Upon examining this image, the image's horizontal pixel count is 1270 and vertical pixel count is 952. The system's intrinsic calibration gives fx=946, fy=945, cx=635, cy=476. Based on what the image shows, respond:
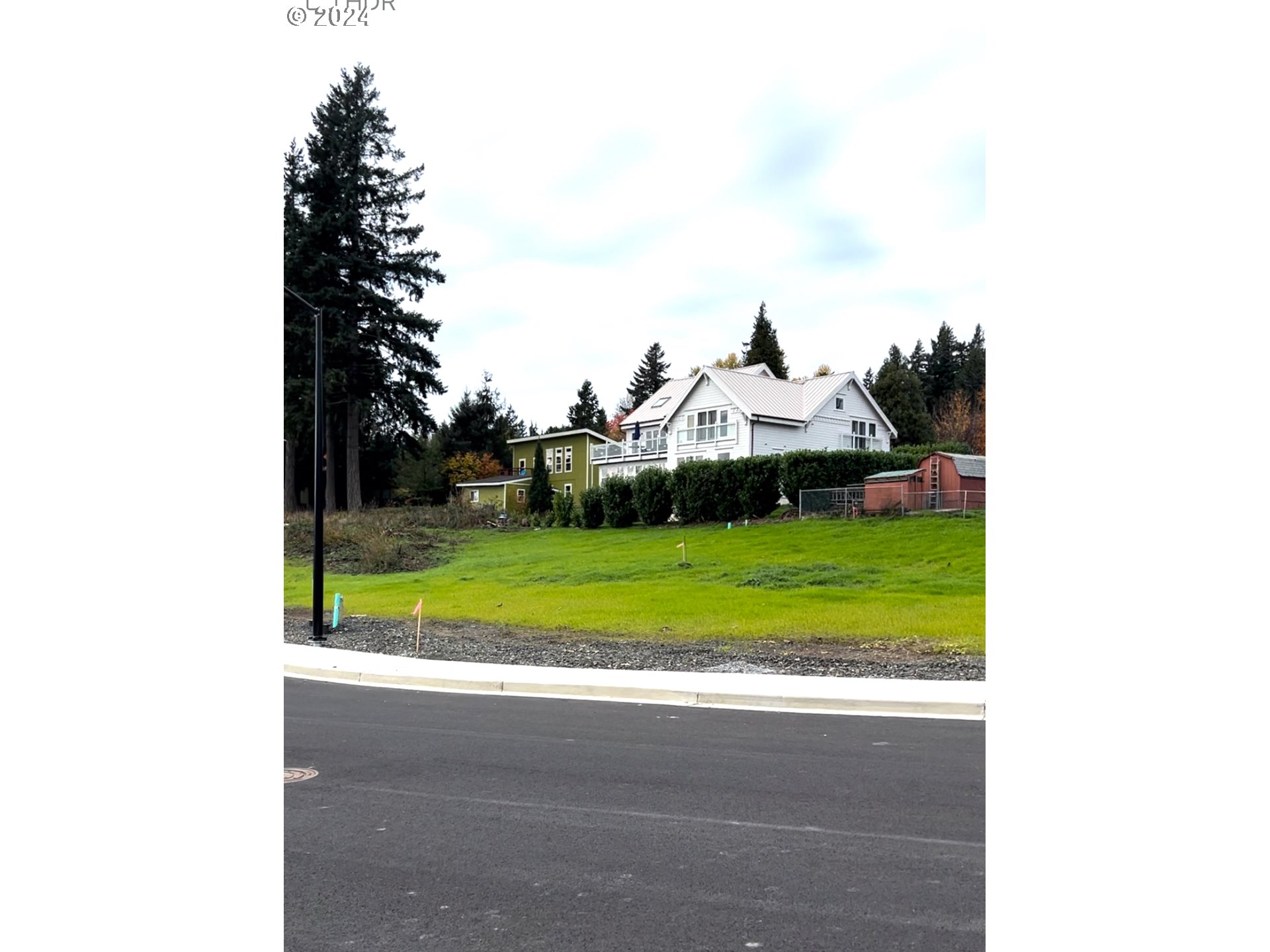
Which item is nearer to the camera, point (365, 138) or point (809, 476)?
point (809, 476)

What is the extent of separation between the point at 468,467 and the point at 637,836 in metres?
61.0

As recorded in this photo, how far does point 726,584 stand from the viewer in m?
21.7

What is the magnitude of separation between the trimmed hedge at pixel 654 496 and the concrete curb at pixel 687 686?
23.6m

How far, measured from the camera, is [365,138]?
148ft

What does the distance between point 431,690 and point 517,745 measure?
4.00 meters

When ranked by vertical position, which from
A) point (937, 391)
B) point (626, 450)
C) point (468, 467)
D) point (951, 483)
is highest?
point (937, 391)

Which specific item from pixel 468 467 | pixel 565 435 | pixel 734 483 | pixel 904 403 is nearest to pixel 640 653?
pixel 734 483

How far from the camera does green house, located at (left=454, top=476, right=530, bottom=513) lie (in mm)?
55656

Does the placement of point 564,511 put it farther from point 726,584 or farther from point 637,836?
point 637,836

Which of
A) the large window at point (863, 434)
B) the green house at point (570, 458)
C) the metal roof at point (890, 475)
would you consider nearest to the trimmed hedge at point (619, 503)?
the metal roof at point (890, 475)

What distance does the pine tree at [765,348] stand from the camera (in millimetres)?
73250
